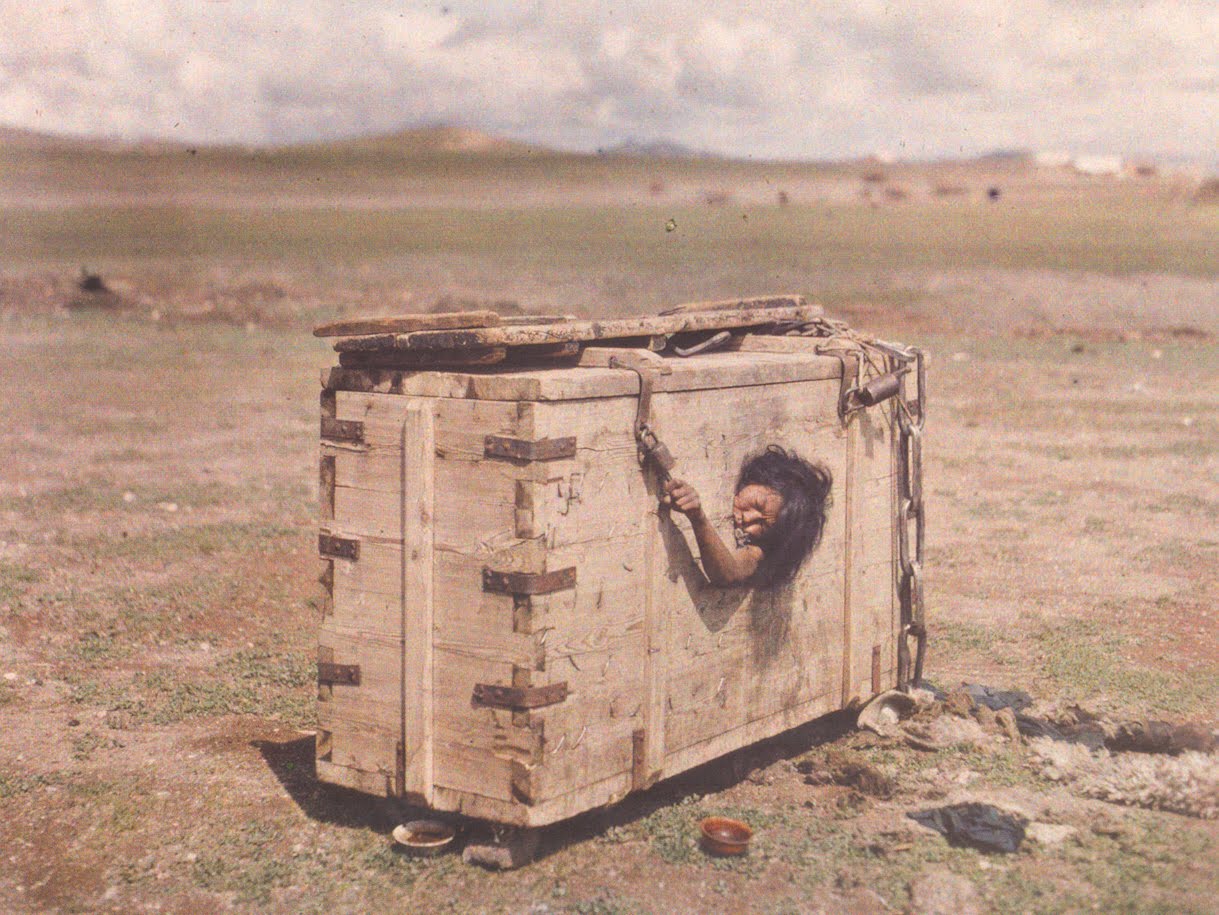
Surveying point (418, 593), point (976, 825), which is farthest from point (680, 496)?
point (976, 825)

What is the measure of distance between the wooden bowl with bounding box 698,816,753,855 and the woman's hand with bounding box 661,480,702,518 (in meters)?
1.19

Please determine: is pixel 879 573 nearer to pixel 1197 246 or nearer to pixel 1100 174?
pixel 1197 246

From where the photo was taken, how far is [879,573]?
6.75 meters

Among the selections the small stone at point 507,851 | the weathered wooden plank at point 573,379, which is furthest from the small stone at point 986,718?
the small stone at point 507,851

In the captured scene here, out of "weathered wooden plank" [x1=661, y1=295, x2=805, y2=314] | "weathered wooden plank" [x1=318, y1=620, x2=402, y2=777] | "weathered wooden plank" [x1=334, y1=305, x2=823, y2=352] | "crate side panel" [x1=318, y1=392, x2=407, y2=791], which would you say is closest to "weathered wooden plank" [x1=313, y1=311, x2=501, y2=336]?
"weathered wooden plank" [x1=334, y1=305, x2=823, y2=352]

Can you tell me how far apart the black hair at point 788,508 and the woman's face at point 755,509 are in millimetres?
18

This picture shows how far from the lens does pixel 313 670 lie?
309 inches

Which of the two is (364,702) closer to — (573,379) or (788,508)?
(573,379)

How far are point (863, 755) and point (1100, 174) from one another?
132 metres

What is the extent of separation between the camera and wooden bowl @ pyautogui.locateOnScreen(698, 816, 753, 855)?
5418 millimetres

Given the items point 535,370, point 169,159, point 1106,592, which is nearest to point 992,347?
point 1106,592

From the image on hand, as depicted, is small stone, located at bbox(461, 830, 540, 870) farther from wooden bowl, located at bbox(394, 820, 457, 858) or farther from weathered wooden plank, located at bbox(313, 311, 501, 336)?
weathered wooden plank, located at bbox(313, 311, 501, 336)

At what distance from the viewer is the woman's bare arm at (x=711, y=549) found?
17.8ft

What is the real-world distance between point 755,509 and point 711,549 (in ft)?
1.40
